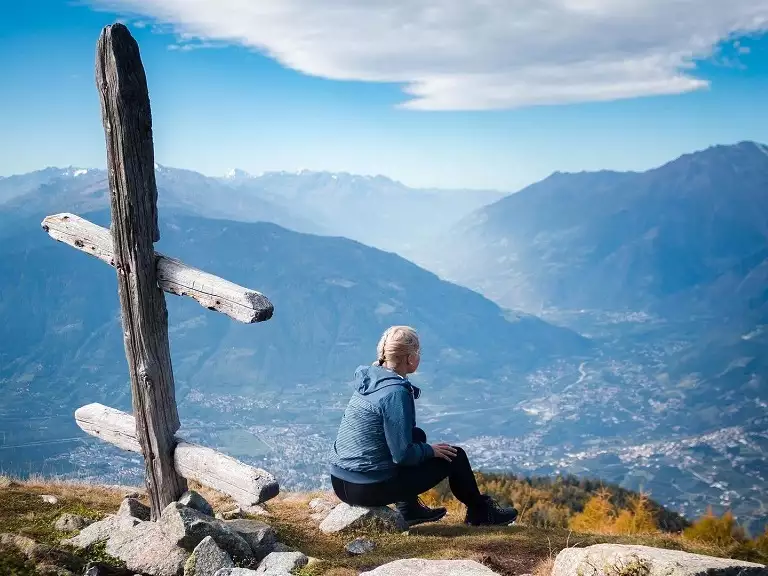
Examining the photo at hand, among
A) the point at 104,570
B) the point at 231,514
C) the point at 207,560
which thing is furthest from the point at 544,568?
the point at 231,514

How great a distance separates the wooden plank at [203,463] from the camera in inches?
266

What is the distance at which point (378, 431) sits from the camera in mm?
7613

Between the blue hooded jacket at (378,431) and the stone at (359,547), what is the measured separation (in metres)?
0.70

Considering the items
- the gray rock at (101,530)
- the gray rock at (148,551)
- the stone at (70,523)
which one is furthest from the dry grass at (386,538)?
the gray rock at (148,551)

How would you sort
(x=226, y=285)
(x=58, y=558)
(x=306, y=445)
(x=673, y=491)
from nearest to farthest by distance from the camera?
(x=58, y=558), (x=226, y=285), (x=673, y=491), (x=306, y=445)

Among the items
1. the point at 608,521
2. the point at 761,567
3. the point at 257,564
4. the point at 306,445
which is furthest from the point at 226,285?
the point at 306,445

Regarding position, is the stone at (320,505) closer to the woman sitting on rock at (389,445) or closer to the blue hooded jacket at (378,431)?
the woman sitting on rock at (389,445)

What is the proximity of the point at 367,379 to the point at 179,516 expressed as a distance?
2437 millimetres

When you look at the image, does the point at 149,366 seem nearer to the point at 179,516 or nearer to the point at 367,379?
the point at 179,516

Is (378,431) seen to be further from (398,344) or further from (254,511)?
(254,511)

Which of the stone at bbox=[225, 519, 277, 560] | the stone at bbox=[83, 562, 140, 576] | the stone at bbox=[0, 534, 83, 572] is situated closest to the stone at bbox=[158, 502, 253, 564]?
the stone at bbox=[225, 519, 277, 560]

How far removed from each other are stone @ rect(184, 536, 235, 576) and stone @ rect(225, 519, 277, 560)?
0.79m

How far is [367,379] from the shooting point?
7617 millimetres

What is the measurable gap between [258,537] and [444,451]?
234cm
